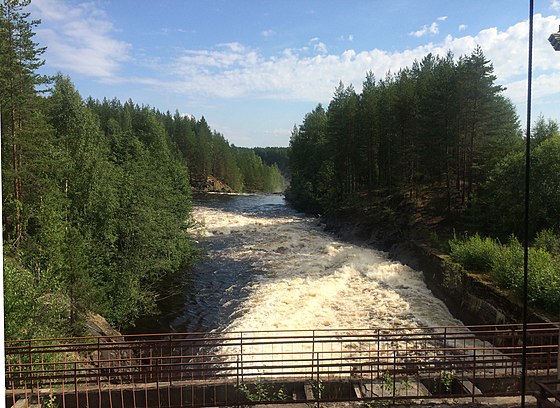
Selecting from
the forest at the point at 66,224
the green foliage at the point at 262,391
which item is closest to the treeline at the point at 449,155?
the green foliage at the point at 262,391

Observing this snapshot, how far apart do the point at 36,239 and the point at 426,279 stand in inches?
791

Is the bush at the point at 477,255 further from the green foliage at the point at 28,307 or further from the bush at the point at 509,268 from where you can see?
the green foliage at the point at 28,307

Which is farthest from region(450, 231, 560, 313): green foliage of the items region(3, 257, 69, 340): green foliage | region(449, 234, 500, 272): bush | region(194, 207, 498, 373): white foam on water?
region(3, 257, 69, 340): green foliage

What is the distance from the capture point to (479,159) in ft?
104

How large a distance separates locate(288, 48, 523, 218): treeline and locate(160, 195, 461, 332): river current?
9.48 m

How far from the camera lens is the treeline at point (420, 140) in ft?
98.8

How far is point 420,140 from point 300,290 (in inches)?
771

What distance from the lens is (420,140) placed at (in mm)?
35875

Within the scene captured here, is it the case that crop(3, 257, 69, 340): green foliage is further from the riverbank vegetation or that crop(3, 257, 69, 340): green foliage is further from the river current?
the riverbank vegetation

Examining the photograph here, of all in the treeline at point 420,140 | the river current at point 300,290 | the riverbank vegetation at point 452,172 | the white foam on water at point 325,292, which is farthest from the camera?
the treeline at point 420,140

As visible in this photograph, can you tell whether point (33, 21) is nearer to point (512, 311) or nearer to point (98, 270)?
point (98, 270)

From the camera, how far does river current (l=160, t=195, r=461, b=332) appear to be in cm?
1942

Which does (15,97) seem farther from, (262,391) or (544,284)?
(544,284)

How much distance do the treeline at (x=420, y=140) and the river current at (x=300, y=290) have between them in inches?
373
